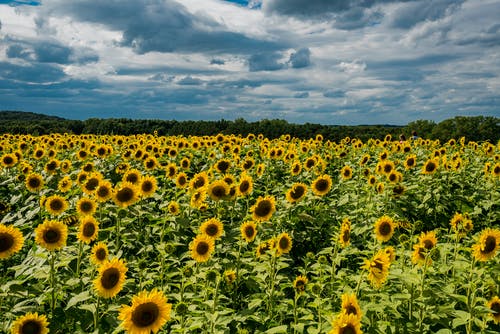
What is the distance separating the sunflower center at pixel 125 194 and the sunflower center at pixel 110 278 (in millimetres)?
2540

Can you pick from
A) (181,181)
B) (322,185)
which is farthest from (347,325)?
(181,181)

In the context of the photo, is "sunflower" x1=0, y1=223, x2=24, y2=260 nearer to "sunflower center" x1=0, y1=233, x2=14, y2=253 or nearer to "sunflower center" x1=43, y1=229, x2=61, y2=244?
"sunflower center" x1=0, y1=233, x2=14, y2=253

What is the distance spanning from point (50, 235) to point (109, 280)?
1267mm

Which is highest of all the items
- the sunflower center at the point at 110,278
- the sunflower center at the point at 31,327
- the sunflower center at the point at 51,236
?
the sunflower center at the point at 51,236

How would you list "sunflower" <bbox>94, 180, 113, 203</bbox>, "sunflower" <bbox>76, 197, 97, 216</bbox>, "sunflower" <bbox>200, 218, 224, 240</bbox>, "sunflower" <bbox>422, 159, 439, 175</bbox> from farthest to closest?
"sunflower" <bbox>422, 159, 439, 175</bbox> → "sunflower" <bbox>94, 180, 113, 203</bbox> → "sunflower" <bbox>76, 197, 97, 216</bbox> → "sunflower" <bbox>200, 218, 224, 240</bbox>

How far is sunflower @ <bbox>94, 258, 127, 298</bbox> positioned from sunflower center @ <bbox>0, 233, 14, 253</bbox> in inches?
56.2

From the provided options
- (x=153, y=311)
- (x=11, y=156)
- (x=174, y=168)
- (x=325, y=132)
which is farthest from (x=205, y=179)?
(x=325, y=132)

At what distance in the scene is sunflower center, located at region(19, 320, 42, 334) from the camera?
373 centimetres

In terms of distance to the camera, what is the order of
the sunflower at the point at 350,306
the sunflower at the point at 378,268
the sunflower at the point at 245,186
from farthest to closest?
the sunflower at the point at 245,186 < the sunflower at the point at 378,268 < the sunflower at the point at 350,306

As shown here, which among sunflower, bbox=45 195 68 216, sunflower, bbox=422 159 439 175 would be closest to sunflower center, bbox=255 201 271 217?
sunflower, bbox=45 195 68 216

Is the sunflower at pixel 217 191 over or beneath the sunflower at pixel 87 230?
over

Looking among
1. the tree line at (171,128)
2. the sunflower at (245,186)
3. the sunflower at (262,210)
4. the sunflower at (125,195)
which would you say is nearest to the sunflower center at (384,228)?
the sunflower at (262,210)

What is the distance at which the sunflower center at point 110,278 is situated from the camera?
4.05 m

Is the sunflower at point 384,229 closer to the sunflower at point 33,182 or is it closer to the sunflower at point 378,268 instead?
the sunflower at point 378,268
